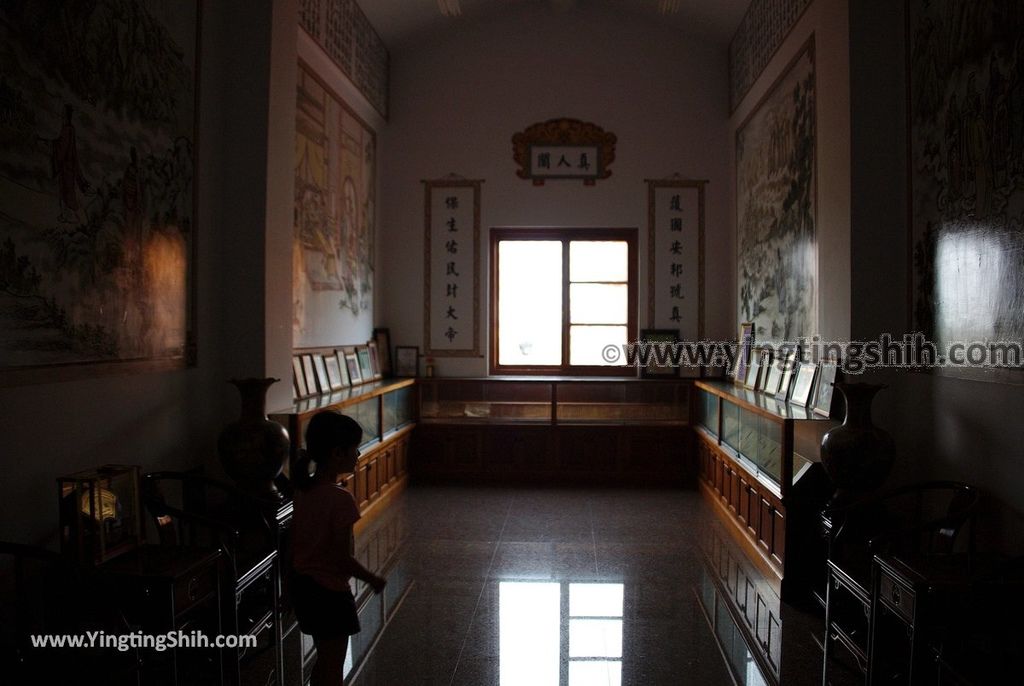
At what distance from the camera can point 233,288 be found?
477cm

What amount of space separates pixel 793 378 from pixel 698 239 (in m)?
3.32

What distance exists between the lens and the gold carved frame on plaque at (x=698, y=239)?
8.59m

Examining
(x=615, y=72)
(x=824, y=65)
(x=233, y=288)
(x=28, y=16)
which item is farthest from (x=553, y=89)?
(x=28, y=16)

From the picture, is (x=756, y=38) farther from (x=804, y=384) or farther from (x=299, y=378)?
(x=299, y=378)

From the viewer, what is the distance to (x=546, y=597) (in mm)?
4496

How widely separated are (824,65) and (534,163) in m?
4.15

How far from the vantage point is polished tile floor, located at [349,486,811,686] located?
353 cm

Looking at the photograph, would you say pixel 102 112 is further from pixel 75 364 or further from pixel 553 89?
pixel 553 89

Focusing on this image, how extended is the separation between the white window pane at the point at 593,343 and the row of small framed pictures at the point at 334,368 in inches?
94.2

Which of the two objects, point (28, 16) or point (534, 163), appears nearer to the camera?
point (28, 16)

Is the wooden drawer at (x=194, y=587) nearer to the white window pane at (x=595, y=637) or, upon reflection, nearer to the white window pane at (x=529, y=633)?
the white window pane at (x=529, y=633)

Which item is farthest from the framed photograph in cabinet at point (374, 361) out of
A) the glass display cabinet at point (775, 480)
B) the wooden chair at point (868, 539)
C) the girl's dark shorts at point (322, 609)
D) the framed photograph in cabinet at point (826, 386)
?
the girl's dark shorts at point (322, 609)

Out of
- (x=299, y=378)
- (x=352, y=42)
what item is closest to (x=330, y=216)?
(x=299, y=378)

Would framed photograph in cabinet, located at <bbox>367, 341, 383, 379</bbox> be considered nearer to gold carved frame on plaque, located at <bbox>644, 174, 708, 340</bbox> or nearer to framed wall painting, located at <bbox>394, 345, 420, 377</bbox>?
framed wall painting, located at <bbox>394, 345, 420, 377</bbox>
